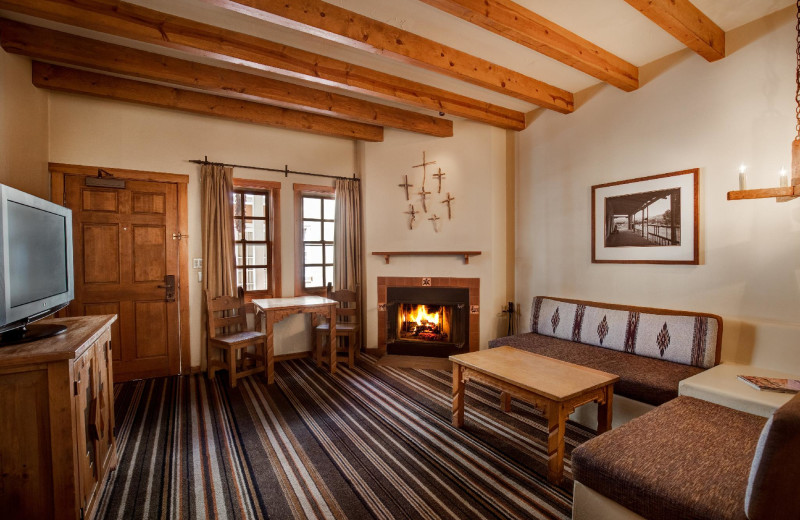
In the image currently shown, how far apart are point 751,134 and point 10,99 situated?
18.3ft

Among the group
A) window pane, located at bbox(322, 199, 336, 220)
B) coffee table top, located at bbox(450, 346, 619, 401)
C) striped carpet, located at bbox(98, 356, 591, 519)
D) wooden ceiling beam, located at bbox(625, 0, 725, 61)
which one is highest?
wooden ceiling beam, located at bbox(625, 0, 725, 61)

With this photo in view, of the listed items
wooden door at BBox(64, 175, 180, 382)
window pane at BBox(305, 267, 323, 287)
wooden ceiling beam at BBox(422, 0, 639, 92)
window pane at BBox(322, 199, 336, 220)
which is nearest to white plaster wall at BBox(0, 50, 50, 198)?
wooden door at BBox(64, 175, 180, 382)

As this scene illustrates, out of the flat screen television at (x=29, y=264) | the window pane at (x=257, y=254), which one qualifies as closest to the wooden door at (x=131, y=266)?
the window pane at (x=257, y=254)

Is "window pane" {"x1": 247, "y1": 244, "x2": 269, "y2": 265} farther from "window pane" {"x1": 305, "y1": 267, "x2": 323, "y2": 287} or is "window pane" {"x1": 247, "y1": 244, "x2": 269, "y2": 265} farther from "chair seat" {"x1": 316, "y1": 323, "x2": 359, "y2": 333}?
"chair seat" {"x1": 316, "y1": 323, "x2": 359, "y2": 333}

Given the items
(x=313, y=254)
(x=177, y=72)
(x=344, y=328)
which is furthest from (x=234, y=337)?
(x=177, y=72)

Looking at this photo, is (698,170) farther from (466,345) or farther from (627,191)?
(466,345)

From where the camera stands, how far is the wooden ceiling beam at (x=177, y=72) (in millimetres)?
2742

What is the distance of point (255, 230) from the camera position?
15.3ft

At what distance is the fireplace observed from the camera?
4.55m

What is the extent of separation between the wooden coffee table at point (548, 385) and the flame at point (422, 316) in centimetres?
174

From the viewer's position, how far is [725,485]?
142cm

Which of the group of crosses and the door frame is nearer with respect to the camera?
the door frame

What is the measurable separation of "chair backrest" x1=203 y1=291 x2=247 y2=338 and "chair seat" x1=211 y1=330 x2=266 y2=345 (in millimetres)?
83

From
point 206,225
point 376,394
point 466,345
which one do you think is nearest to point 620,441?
point 376,394
